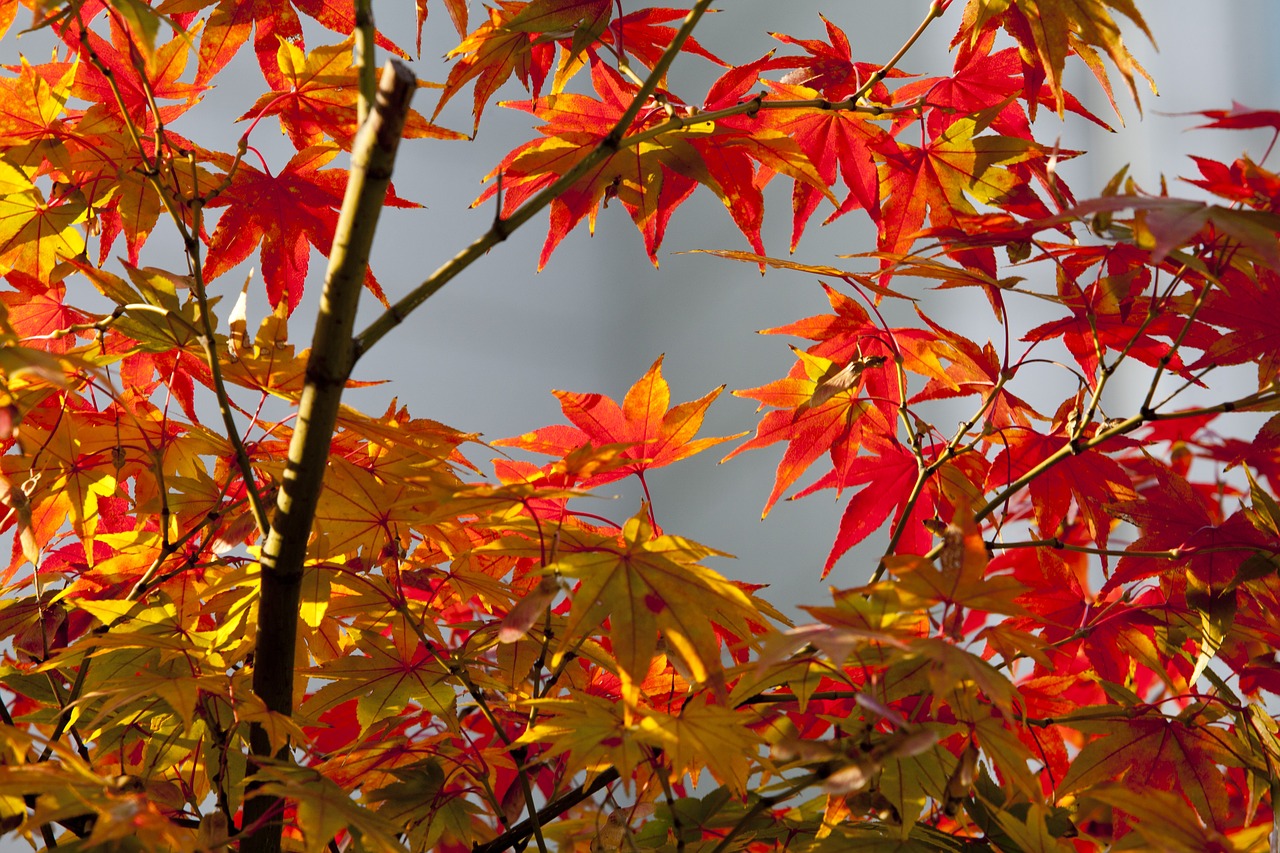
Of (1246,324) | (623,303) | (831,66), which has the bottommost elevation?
(1246,324)

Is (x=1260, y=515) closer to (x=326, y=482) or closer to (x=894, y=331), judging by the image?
(x=894, y=331)

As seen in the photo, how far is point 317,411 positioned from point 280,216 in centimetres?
29

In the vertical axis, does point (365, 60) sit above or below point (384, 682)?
above

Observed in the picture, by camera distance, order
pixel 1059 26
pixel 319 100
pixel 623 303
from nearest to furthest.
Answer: pixel 1059 26 → pixel 319 100 → pixel 623 303

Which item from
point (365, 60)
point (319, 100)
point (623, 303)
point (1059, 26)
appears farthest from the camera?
point (623, 303)

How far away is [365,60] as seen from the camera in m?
0.37

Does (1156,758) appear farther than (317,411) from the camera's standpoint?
Yes

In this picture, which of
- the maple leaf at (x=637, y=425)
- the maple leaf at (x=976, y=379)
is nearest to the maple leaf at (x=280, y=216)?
the maple leaf at (x=637, y=425)

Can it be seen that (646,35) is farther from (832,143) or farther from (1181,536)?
(1181,536)

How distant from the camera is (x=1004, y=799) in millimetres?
592

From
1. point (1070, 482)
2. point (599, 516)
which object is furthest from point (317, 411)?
point (1070, 482)

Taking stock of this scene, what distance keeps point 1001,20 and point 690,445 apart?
1.04 feet

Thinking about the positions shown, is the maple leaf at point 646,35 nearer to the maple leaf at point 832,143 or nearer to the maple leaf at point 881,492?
the maple leaf at point 832,143

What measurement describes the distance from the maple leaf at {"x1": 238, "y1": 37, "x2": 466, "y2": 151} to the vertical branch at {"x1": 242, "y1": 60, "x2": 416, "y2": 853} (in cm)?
21
